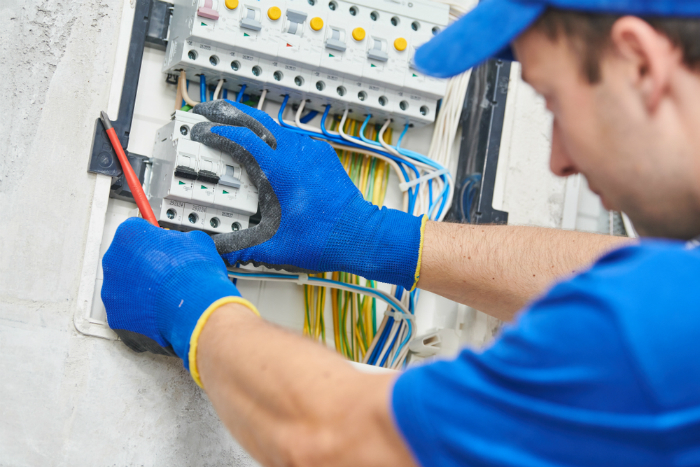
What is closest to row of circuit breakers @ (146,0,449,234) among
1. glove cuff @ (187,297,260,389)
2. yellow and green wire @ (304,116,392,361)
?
yellow and green wire @ (304,116,392,361)

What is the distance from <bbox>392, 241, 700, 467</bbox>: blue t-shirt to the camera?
18.9 inches

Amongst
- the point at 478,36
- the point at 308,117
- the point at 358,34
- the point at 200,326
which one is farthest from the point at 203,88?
the point at 478,36

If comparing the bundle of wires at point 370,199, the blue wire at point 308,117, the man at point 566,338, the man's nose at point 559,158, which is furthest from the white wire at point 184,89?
the man's nose at point 559,158

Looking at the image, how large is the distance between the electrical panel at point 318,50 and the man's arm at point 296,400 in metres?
0.68

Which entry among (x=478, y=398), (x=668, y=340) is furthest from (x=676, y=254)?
(x=478, y=398)

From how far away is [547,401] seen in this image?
50cm

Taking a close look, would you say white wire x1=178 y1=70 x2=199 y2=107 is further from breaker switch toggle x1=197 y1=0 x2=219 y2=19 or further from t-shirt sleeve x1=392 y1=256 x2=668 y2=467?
t-shirt sleeve x1=392 y1=256 x2=668 y2=467

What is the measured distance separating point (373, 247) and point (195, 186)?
365 mm

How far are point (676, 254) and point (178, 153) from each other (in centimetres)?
88

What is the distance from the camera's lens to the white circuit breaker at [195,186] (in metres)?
1.16

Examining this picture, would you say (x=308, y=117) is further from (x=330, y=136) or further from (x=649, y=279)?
(x=649, y=279)

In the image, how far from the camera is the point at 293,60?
1285mm

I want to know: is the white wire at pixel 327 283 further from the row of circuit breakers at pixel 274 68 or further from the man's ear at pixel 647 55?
the man's ear at pixel 647 55

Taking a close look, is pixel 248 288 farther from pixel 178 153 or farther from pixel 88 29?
pixel 88 29
